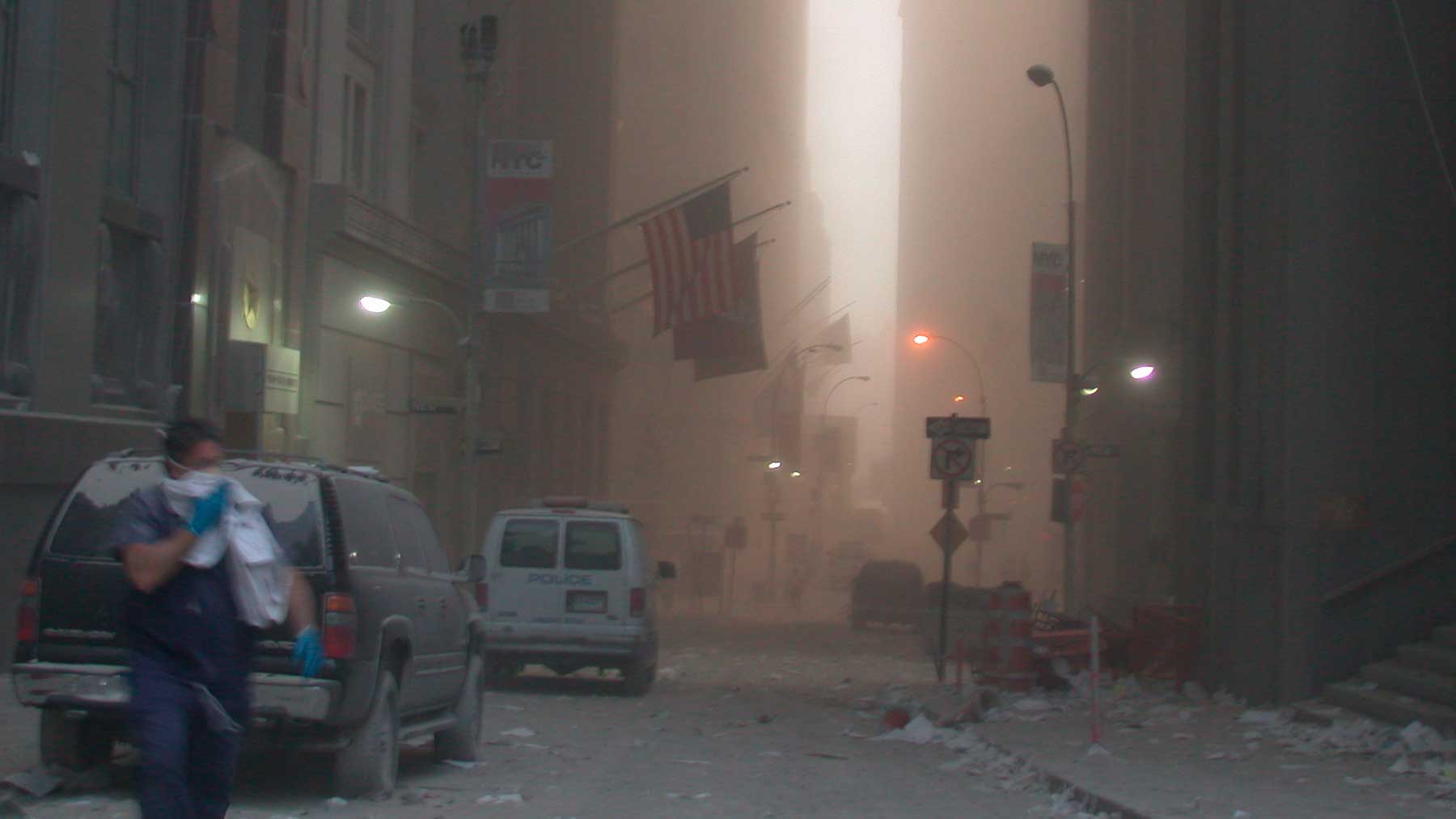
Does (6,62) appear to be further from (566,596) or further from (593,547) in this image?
(566,596)

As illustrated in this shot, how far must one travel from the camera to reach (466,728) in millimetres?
12031

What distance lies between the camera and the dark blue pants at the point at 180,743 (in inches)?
232

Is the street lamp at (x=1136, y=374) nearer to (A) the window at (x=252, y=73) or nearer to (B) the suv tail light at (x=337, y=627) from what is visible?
(A) the window at (x=252, y=73)

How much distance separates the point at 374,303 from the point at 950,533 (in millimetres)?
12451

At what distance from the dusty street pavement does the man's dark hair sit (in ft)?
11.8

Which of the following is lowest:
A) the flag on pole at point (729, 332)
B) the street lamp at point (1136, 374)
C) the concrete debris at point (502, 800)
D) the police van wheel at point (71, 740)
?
the concrete debris at point (502, 800)

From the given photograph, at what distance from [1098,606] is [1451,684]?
19860 mm

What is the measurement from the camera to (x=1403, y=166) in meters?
17.2

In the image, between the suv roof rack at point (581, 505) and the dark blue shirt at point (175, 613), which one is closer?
the dark blue shirt at point (175, 613)

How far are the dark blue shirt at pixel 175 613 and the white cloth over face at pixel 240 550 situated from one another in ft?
0.16

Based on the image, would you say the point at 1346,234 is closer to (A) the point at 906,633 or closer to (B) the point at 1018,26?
(A) the point at 906,633

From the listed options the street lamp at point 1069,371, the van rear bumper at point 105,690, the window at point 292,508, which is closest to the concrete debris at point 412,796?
the van rear bumper at point 105,690

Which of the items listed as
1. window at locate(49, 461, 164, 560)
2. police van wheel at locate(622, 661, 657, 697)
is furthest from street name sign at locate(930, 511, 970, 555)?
window at locate(49, 461, 164, 560)

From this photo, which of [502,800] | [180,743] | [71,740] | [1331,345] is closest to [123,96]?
[71,740]
